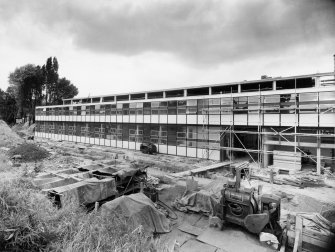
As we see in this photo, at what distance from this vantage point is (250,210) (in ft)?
27.2

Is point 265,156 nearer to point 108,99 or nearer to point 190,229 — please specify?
point 190,229

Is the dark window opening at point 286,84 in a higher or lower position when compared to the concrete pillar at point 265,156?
higher

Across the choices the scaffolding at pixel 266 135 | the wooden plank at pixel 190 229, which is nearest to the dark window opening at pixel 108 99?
the scaffolding at pixel 266 135

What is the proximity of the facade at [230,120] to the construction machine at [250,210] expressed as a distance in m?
10.6

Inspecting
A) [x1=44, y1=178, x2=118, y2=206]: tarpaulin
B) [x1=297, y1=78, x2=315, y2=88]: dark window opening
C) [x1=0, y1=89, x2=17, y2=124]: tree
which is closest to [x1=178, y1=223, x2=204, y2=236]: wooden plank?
[x1=44, y1=178, x2=118, y2=206]: tarpaulin

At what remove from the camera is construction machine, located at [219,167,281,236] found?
800 centimetres

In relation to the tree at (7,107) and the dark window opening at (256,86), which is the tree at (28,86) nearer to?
the tree at (7,107)

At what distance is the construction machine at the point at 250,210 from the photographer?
8.00 metres

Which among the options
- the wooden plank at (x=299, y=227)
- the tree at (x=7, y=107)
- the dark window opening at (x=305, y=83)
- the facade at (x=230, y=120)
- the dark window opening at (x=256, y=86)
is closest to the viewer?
the wooden plank at (x=299, y=227)

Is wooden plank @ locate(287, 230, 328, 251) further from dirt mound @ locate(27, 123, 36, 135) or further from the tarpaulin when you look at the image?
dirt mound @ locate(27, 123, 36, 135)

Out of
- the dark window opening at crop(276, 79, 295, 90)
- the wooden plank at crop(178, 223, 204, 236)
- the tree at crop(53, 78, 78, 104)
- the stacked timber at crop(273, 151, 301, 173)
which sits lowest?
the wooden plank at crop(178, 223, 204, 236)

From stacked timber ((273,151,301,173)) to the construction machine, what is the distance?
11.2 meters

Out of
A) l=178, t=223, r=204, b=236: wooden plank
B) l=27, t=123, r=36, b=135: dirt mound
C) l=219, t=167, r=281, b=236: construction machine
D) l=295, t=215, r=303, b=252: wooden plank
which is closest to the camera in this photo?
l=295, t=215, r=303, b=252: wooden plank

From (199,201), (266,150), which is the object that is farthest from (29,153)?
(266,150)
